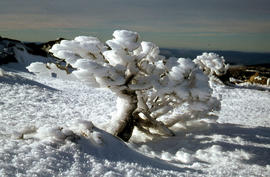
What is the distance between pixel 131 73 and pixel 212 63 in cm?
1489

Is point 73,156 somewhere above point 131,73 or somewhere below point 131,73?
below

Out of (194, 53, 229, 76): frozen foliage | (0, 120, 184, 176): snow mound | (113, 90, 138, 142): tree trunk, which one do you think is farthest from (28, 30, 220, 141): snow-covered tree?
(194, 53, 229, 76): frozen foliage

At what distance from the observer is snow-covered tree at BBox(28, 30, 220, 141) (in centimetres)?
525

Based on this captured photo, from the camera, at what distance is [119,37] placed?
5281 millimetres

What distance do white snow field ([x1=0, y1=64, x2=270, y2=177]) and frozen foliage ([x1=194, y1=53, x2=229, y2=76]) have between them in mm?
9813

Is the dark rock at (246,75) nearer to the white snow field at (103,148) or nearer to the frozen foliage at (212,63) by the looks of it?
the frozen foliage at (212,63)

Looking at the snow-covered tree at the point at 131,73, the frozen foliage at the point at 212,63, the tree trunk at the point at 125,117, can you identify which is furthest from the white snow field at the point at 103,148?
the frozen foliage at the point at 212,63

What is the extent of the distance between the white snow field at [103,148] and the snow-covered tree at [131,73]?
0.58 metres

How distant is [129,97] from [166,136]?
4.65ft

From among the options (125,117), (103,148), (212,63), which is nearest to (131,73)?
(125,117)

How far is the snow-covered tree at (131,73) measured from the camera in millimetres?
5254

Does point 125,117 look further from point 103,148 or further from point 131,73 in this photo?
point 103,148

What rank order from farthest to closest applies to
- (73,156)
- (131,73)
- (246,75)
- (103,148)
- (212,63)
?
1. (246,75)
2. (212,63)
3. (131,73)
4. (103,148)
5. (73,156)

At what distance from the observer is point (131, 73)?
→ 5.63 meters
